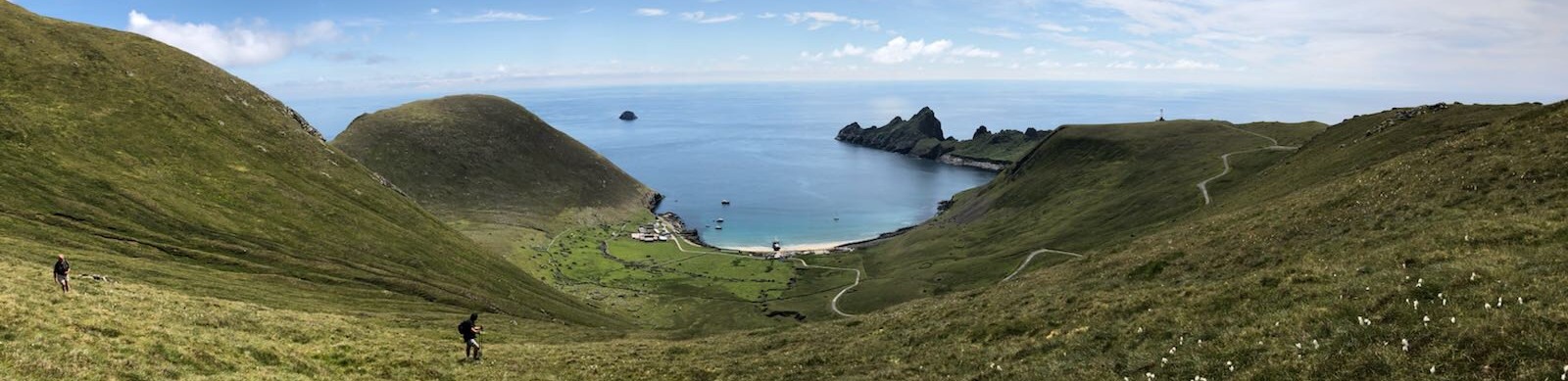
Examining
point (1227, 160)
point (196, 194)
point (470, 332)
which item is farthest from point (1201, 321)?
point (1227, 160)

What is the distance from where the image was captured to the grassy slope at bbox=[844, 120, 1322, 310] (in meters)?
97.4

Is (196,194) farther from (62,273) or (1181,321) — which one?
(1181,321)

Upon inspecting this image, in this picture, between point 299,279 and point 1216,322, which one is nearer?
point 1216,322

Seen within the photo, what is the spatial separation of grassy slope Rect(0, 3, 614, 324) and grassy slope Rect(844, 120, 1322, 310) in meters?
57.0

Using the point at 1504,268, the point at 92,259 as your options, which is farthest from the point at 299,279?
the point at 1504,268

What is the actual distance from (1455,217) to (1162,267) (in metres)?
14.6

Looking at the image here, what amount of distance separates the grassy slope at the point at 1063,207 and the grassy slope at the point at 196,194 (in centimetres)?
5705

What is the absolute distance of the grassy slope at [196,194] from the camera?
54.4 m

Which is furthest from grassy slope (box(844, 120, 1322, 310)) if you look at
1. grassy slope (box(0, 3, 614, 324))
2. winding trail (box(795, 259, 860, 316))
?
grassy slope (box(0, 3, 614, 324))

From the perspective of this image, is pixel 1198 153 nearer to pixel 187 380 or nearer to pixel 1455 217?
pixel 1455 217

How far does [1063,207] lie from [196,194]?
5380 inches

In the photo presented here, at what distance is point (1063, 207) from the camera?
131 meters

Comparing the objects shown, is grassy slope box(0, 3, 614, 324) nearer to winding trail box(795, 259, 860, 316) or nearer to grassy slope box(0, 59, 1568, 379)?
grassy slope box(0, 59, 1568, 379)

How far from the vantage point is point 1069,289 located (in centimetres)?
4447
